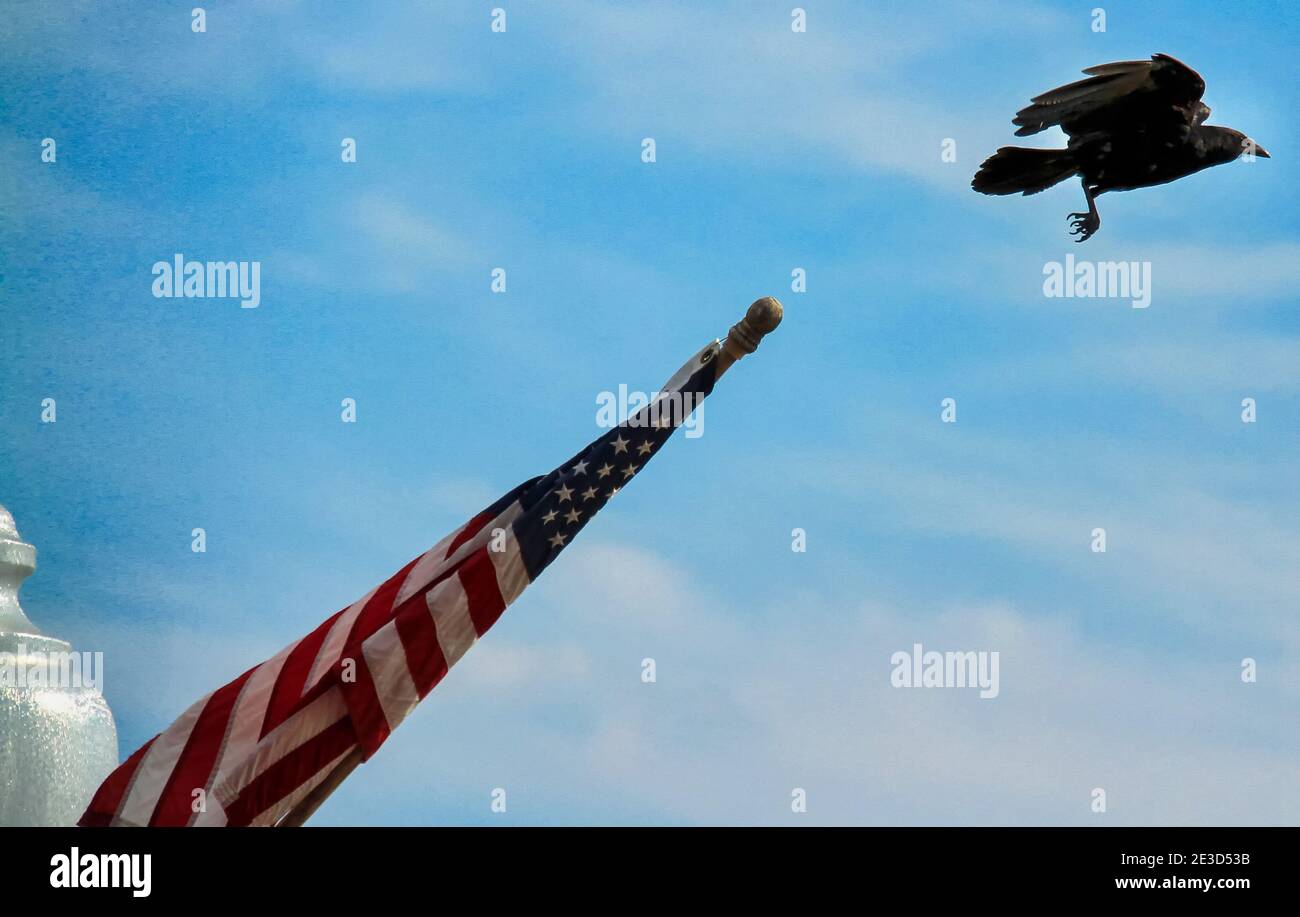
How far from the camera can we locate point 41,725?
1211 centimetres

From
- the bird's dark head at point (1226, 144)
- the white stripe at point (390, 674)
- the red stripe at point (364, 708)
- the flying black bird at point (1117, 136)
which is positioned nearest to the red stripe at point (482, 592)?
the white stripe at point (390, 674)

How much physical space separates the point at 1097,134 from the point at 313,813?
28.3 ft

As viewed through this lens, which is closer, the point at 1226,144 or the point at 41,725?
the point at 41,725

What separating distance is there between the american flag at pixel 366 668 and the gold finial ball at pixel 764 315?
1.26 ft

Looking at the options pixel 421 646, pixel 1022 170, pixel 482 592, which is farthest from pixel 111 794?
pixel 1022 170

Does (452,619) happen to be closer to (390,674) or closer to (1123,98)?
(390,674)

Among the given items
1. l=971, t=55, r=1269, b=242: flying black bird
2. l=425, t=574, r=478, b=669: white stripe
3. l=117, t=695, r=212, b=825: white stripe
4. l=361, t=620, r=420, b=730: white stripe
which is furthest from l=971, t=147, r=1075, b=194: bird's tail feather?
l=117, t=695, r=212, b=825: white stripe

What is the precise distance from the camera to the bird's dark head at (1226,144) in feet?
50.0

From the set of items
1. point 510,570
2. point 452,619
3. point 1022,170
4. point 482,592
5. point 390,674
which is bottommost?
point 390,674

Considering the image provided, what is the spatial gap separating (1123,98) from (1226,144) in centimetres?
113

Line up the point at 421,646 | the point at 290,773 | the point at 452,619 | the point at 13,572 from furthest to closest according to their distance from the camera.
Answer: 1. the point at 13,572
2. the point at 452,619
3. the point at 421,646
4. the point at 290,773
